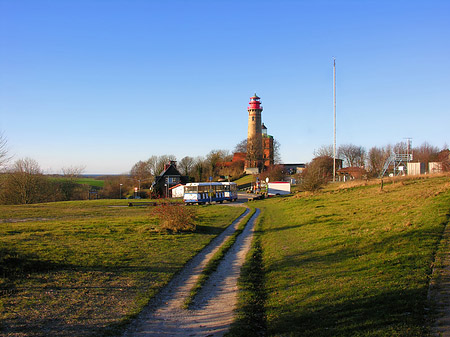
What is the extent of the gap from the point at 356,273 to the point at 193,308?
4.56 m

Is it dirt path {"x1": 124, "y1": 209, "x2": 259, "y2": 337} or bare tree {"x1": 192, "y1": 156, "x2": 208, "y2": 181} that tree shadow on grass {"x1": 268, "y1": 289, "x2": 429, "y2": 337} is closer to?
dirt path {"x1": 124, "y1": 209, "x2": 259, "y2": 337}

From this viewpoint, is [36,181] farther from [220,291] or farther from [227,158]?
[227,158]

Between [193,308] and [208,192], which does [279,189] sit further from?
[193,308]

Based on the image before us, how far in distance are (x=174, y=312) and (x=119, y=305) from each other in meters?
1.31

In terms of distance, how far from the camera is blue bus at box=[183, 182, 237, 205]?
156ft

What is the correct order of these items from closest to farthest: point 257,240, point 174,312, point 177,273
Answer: point 174,312 → point 177,273 → point 257,240

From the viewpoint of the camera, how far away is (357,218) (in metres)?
19.5

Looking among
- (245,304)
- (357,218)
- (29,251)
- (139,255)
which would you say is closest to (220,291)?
(245,304)

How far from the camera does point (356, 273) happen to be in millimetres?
9875

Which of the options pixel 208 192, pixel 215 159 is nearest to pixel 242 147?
pixel 215 159

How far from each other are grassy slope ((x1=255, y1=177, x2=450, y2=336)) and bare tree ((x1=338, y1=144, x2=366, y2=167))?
83.9m

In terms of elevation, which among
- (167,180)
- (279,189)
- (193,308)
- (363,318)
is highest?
(167,180)

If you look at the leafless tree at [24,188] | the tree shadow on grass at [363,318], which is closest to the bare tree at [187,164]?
the leafless tree at [24,188]

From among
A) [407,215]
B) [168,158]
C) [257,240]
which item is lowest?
[257,240]
